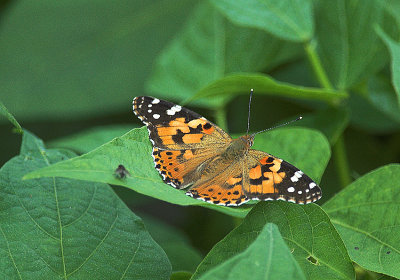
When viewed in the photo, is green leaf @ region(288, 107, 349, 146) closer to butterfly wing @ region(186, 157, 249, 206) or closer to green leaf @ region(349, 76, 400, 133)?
green leaf @ region(349, 76, 400, 133)

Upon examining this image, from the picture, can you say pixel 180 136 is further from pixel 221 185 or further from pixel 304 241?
pixel 304 241

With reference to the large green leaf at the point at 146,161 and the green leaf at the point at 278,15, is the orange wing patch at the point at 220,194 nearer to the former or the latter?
the large green leaf at the point at 146,161

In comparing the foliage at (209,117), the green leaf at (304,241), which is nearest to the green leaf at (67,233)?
the foliage at (209,117)

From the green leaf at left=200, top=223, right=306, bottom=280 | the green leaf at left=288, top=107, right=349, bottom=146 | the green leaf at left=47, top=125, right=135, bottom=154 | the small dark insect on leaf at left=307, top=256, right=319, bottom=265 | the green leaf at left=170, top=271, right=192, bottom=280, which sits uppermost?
the green leaf at left=200, top=223, right=306, bottom=280

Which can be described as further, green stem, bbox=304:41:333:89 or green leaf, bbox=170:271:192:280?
green stem, bbox=304:41:333:89

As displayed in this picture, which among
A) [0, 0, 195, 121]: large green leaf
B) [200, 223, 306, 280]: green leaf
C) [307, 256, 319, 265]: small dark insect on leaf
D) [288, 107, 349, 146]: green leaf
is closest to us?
[200, 223, 306, 280]: green leaf

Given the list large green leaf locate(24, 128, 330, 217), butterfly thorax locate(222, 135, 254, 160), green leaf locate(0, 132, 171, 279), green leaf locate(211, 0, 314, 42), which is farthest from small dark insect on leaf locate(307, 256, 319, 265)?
green leaf locate(211, 0, 314, 42)

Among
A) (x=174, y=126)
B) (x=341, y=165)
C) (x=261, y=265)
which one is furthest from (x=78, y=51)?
(x=261, y=265)

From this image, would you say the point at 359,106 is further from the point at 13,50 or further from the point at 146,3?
the point at 13,50
